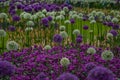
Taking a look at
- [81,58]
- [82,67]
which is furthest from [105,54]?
[81,58]

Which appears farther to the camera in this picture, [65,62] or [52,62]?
[52,62]

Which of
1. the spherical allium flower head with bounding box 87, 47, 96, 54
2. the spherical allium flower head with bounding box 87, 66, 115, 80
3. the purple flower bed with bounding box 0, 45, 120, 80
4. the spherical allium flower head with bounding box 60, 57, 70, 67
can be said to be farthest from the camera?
the spherical allium flower head with bounding box 87, 47, 96, 54

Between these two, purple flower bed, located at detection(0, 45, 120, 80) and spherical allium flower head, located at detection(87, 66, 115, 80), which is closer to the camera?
spherical allium flower head, located at detection(87, 66, 115, 80)

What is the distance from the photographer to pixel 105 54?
22.2 feet

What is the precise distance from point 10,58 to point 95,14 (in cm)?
488

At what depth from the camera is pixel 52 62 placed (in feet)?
24.8

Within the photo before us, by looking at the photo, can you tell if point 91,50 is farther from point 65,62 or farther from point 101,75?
point 101,75

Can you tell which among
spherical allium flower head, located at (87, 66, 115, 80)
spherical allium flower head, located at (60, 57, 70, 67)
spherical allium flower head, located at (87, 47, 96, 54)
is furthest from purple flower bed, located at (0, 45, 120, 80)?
spherical allium flower head, located at (87, 66, 115, 80)

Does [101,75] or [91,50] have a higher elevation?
[101,75]

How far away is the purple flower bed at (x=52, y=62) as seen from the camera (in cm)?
651

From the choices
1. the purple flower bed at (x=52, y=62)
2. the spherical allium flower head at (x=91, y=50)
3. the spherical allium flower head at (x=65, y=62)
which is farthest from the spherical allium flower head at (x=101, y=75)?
the spherical allium flower head at (x=91, y=50)

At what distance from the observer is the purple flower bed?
21.3 feet

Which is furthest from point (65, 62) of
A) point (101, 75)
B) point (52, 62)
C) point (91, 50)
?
point (101, 75)

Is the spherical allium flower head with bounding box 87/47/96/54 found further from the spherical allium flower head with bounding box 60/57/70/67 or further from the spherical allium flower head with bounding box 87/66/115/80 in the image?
the spherical allium flower head with bounding box 87/66/115/80
